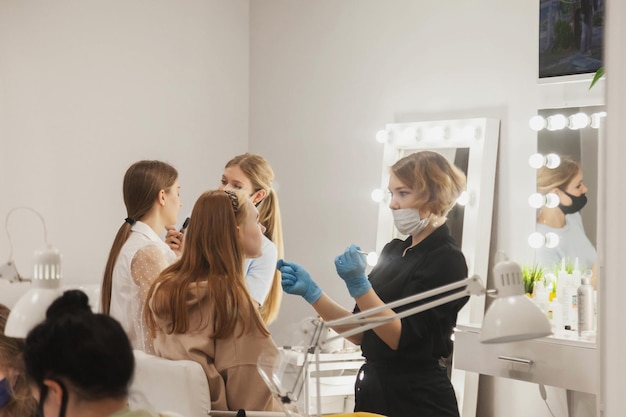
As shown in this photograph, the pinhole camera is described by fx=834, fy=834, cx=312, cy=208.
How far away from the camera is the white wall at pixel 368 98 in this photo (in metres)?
3.13

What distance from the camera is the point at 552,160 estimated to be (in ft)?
9.82

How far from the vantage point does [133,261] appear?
2.40 meters

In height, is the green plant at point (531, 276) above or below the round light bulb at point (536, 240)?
below

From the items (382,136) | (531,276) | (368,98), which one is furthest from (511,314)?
(368,98)

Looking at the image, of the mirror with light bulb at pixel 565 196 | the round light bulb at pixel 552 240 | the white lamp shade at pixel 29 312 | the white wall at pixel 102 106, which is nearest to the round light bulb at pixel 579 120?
the mirror with light bulb at pixel 565 196

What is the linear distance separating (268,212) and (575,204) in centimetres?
108

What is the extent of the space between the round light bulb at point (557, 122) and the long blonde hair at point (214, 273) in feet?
4.58

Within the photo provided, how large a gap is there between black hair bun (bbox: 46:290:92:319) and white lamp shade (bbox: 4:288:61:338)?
2 cm

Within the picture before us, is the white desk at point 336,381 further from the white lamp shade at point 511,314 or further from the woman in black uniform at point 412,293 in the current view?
the white lamp shade at point 511,314

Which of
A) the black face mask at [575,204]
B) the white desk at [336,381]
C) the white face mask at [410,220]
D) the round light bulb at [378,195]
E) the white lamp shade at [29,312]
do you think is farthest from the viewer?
the round light bulb at [378,195]

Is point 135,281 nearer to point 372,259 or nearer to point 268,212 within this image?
point 268,212

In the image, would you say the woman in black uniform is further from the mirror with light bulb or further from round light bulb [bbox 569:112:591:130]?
round light bulb [bbox 569:112:591:130]

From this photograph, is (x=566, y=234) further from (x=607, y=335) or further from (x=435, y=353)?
(x=607, y=335)

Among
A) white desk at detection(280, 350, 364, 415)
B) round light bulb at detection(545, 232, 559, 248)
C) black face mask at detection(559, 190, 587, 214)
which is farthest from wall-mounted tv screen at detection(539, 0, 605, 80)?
white desk at detection(280, 350, 364, 415)
